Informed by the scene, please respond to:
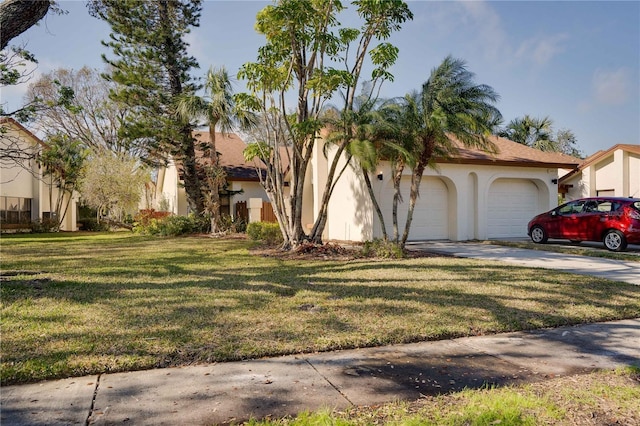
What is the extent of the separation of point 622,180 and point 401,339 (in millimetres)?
20049

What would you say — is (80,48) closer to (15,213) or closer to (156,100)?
(156,100)

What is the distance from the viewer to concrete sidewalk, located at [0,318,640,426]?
9.89ft

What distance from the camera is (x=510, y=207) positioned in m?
17.4

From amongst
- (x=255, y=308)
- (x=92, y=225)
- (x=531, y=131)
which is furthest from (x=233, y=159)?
(x=255, y=308)

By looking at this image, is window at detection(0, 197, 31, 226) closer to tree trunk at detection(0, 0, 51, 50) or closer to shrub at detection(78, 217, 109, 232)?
shrub at detection(78, 217, 109, 232)

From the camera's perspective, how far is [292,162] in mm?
13391

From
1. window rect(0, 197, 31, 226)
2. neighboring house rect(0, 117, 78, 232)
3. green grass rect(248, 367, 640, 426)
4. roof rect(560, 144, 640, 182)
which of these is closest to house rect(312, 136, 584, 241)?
roof rect(560, 144, 640, 182)

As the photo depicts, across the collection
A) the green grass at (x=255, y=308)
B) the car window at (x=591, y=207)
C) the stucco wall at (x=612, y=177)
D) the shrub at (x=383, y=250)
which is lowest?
the green grass at (x=255, y=308)

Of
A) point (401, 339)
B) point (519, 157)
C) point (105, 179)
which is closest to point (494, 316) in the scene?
point (401, 339)

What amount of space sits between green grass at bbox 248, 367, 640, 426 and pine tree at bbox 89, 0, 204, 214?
61.1 feet

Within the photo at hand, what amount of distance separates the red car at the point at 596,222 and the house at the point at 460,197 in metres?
2.27

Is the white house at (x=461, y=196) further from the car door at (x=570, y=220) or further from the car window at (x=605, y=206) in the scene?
the car window at (x=605, y=206)

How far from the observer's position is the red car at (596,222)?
39.7ft

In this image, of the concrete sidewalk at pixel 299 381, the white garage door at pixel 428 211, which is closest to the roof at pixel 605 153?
the white garage door at pixel 428 211
